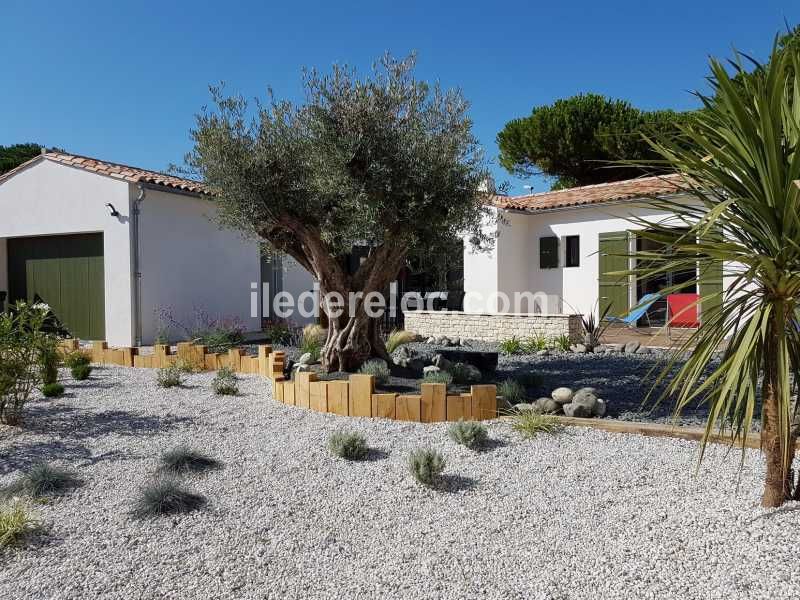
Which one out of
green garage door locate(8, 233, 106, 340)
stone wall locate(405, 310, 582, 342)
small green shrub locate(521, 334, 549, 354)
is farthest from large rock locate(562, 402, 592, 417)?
green garage door locate(8, 233, 106, 340)

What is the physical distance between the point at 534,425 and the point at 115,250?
9.46 meters

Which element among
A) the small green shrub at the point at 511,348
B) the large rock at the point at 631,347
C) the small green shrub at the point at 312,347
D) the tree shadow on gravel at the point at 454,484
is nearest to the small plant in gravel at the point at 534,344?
the small green shrub at the point at 511,348

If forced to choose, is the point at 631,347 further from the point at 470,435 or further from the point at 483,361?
the point at 470,435

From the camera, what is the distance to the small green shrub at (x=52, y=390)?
19.4 feet

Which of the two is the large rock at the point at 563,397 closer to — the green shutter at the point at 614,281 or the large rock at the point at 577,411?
the large rock at the point at 577,411

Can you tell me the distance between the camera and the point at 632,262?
12.3 meters

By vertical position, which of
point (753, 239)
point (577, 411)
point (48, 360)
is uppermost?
point (753, 239)

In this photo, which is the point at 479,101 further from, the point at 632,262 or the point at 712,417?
the point at 632,262

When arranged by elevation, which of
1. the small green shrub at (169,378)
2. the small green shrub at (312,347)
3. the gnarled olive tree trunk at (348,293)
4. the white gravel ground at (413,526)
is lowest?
the white gravel ground at (413,526)

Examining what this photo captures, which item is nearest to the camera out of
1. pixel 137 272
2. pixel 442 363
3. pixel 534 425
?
pixel 534 425

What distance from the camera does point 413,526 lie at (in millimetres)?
2955

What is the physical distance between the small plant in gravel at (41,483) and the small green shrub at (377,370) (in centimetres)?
304

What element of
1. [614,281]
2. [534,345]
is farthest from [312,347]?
[614,281]

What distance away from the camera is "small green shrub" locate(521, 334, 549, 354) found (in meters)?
9.65
